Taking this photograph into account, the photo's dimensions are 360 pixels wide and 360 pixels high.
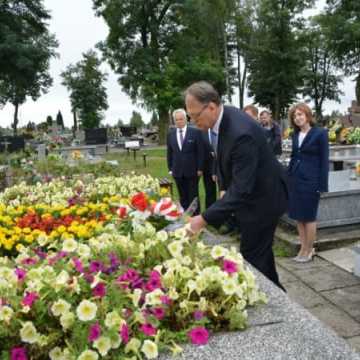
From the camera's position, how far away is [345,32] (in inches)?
1180

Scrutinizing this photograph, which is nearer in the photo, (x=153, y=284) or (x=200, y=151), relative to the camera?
(x=153, y=284)

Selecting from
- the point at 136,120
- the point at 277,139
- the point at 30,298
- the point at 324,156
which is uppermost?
the point at 136,120

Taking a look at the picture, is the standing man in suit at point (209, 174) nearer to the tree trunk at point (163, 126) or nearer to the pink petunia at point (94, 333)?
the pink petunia at point (94, 333)

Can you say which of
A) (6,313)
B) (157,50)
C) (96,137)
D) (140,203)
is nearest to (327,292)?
Result: (140,203)

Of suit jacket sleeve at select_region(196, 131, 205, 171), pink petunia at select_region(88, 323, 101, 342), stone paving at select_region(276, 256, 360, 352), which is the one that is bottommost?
stone paving at select_region(276, 256, 360, 352)

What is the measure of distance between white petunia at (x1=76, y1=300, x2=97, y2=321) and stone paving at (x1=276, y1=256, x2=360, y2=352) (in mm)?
2059

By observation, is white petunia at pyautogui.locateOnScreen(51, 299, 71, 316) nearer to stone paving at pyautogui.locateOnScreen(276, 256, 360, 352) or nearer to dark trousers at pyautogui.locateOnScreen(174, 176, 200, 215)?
stone paving at pyautogui.locateOnScreen(276, 256, 360, 352)

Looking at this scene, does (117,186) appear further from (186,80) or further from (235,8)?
(235,8)

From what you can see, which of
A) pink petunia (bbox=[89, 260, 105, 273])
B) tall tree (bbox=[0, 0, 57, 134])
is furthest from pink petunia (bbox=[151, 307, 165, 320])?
tall tree (bbox=[0, 0, 57, 134])

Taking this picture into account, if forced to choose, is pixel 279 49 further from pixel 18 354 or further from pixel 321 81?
pixel 18 354

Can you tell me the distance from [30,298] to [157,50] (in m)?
28.7

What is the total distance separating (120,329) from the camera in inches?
66.3

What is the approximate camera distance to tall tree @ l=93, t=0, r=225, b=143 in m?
28.1

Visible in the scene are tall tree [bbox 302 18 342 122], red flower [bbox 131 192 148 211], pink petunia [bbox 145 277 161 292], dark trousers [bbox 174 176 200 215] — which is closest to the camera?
pink petunia [bbox 145 277 161 292]
